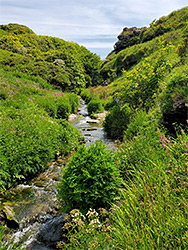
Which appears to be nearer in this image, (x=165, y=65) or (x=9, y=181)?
(x=9, y=181)

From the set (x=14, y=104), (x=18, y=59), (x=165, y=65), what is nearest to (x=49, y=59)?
(x=18, y=59)

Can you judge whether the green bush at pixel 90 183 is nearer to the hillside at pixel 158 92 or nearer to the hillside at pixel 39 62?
the hillside at pixel 158 92

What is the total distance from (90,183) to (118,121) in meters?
6.71

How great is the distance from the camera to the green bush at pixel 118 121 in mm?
9484

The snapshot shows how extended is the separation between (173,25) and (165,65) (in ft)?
78.4

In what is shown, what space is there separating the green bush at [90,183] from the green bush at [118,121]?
570cm

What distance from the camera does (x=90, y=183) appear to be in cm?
333

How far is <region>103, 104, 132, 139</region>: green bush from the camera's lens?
373 inches

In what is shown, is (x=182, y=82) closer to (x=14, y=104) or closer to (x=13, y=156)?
(x=13, y=156)

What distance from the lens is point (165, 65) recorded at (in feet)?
26.9

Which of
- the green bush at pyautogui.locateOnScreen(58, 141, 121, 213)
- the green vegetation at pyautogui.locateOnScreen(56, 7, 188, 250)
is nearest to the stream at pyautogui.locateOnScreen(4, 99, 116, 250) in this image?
the green bush at pyautogui.locateOnScreen(58, 141, 121, 213)

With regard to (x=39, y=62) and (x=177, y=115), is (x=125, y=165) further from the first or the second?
(x=39, y=62)

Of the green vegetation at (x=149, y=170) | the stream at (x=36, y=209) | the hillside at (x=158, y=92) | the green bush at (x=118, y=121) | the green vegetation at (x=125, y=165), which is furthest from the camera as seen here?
the green bush at (x=118, y=121)

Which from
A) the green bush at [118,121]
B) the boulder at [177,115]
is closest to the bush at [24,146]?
the green bush at [118,121]
